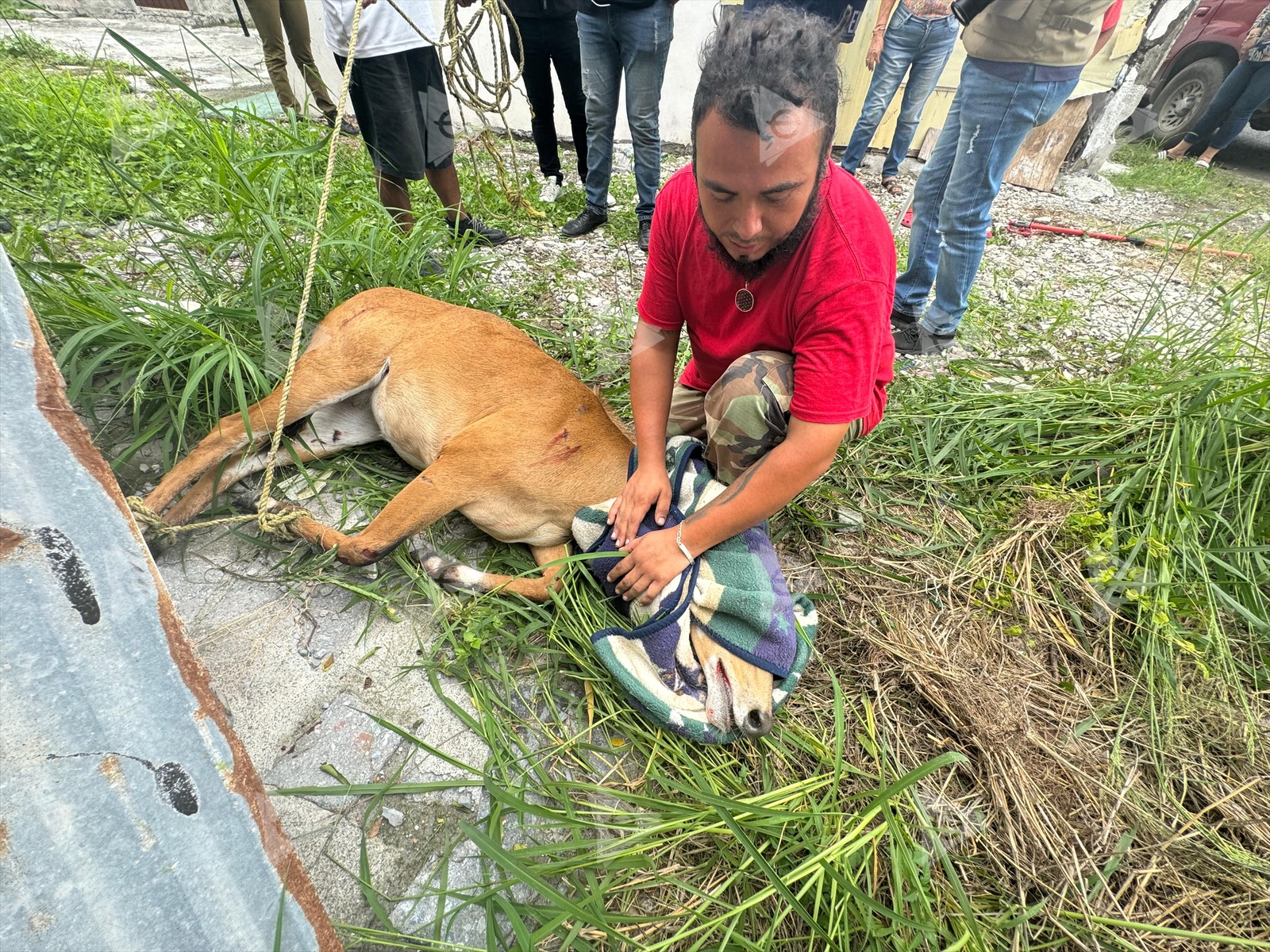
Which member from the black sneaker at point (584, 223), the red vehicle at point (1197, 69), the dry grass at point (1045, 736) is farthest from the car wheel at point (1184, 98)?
the dry grass at point (1045, 736)

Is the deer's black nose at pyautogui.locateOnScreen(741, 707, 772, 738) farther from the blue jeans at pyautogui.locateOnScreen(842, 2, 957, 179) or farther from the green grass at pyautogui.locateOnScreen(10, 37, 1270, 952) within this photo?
the blue jeans at pyautogui.locateOnScreen(842, 2, 957, 179)

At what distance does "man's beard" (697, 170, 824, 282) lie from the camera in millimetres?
1443

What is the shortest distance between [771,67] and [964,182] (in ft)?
7.89

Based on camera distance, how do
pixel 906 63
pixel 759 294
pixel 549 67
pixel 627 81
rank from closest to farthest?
pixel 759 294
pixel 627 81
pixel 549 67
pixel 906 63

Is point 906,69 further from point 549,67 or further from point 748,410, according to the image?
point 748,410

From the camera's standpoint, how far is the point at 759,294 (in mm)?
1759

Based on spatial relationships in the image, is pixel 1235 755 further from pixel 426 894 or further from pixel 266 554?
pixel 266 554

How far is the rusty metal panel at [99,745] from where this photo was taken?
0.85 meters

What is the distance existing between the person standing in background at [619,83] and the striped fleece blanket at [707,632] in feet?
9.15

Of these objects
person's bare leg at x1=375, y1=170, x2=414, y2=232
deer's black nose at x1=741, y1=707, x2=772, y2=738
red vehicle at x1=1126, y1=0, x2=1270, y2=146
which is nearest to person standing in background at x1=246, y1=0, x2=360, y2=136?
person's bare leg at x1=375, y1=170, x2=414, y2=232

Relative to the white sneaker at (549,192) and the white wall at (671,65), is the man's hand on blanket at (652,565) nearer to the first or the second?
the white sneaker at (549,192)

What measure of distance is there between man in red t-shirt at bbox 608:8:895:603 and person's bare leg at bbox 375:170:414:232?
221cm

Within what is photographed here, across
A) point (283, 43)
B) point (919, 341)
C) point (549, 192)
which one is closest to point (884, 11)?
point (549, 192)

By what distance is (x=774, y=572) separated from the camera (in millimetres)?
1869
